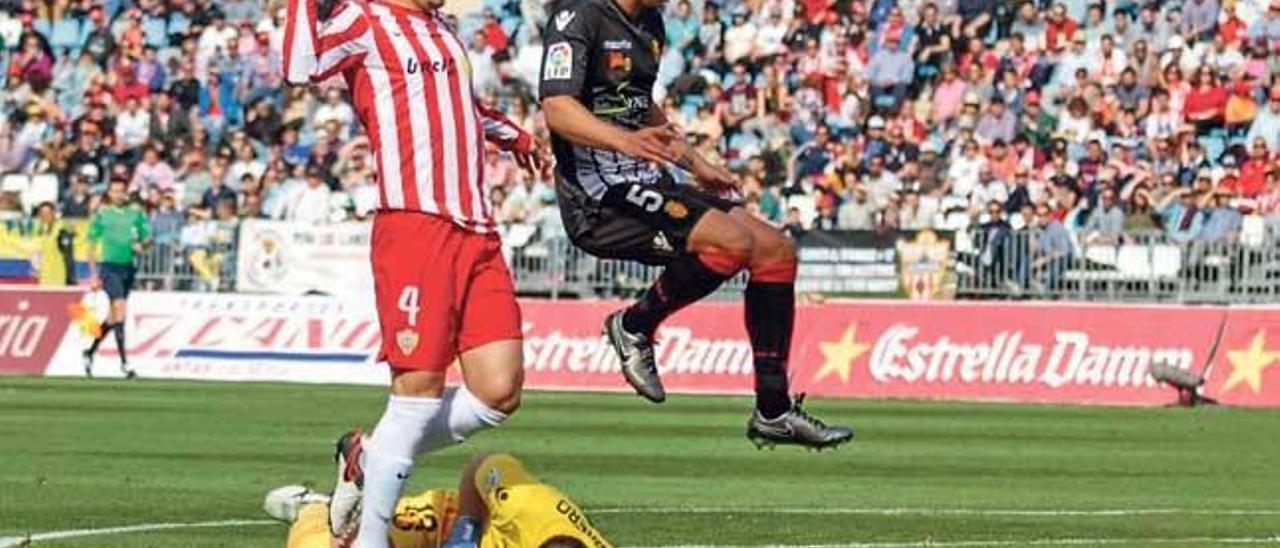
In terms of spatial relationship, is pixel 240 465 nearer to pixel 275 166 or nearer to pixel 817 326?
pixel 817 326

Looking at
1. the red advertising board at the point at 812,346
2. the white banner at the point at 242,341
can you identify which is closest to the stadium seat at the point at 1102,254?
the red advertising board at the point at 812,346

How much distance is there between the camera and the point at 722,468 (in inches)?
720

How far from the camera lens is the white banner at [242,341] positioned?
32.8 metres

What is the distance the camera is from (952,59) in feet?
120

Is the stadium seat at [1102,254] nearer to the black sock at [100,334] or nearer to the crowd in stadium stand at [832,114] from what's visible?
the crowd in stadium stand at [832,114]

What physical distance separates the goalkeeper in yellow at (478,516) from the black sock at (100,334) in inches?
879

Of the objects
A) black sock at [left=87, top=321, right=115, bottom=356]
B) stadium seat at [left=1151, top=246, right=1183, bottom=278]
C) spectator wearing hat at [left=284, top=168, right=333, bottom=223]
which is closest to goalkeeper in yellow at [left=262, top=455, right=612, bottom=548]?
stadium seat at [left=1151, top=246, right=1183, bottom=278]

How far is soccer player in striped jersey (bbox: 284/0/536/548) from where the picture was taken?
10250mm

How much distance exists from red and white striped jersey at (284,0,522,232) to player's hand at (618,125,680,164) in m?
0.81

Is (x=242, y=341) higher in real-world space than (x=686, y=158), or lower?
lower

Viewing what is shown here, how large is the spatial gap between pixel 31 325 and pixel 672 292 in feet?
76.7

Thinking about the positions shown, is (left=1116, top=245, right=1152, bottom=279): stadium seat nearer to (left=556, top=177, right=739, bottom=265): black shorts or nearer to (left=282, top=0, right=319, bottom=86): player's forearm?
(left=556, top=177, right=739, bottom=265): black shorts

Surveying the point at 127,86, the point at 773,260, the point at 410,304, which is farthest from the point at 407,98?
the point at 127,86

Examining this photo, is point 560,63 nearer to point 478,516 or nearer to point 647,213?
point 647,213
